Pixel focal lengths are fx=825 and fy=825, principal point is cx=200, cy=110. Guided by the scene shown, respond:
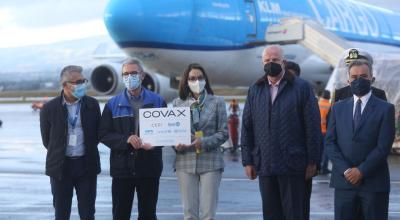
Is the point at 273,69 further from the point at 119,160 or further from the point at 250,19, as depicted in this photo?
the point at 250,19

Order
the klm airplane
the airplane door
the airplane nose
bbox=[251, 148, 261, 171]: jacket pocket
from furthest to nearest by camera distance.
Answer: the airplane door
the klm airplane
the airplane nose
bbox=[251, 148, 261, 171]: jacket pocket

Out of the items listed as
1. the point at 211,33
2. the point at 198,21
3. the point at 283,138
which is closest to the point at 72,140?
the point at 283,138

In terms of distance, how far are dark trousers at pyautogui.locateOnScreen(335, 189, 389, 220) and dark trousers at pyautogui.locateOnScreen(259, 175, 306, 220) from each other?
373mm

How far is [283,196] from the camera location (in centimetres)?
695

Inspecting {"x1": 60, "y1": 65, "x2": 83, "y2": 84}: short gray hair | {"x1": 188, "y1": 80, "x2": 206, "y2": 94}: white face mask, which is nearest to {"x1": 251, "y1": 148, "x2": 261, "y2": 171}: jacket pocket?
{"x1": 188, "y1": 80, "x2": 206, "y2": 94}: white face mask

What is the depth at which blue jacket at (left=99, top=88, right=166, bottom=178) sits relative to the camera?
24.0 feet

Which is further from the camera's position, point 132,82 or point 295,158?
point 132,82

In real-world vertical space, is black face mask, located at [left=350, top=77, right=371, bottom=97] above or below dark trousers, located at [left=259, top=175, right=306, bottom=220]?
above

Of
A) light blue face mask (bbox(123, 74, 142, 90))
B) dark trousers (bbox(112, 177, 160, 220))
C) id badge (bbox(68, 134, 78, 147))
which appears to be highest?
light blue face mask (bbox(123, 74, 142, 90))

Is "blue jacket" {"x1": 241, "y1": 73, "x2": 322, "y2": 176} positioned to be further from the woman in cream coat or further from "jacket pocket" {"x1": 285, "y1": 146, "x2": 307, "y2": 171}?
the woman in cream coat

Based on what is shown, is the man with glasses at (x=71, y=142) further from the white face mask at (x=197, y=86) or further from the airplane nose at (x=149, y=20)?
the airplane nose at (x=149, y=20)

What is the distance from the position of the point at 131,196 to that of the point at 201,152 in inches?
29.7

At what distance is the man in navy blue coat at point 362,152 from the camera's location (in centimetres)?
652

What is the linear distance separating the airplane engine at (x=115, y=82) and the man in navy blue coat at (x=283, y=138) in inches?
690
